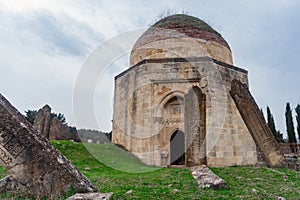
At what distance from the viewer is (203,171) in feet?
19.2

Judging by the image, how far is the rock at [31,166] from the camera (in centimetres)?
353

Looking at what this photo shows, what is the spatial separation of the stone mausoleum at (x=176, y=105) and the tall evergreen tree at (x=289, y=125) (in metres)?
14.9

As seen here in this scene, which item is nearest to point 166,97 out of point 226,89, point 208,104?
point 208,104

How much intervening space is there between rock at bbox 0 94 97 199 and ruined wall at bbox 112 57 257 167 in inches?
299

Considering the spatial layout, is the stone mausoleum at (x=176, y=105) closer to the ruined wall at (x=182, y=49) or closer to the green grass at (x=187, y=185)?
the ruined wall at (x=182, y=49)

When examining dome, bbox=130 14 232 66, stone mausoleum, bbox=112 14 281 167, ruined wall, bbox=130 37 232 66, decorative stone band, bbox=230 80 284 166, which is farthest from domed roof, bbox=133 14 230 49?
decorative stone band, bbox=230 80 284 166

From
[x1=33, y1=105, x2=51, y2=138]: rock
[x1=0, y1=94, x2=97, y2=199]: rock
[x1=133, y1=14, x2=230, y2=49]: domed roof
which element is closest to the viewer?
[x1=0, y1=94, x2=97, y2=199]: rock

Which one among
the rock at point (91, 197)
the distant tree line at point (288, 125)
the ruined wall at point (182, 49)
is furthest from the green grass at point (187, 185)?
the distant tree line at point (288, 125)

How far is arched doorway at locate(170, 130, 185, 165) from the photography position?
12100mm

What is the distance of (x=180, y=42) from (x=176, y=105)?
10.7 ft

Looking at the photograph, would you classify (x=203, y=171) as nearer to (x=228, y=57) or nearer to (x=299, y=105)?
(x=228, y=57)

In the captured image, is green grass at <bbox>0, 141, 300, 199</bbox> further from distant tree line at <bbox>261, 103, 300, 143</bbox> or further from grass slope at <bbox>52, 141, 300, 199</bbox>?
distant tree line at <bbox>261, 103, 300, 143</bbox>

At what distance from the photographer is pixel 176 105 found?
40.0ft

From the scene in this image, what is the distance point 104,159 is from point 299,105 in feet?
81.1
